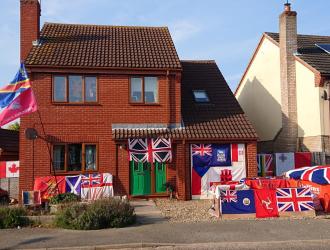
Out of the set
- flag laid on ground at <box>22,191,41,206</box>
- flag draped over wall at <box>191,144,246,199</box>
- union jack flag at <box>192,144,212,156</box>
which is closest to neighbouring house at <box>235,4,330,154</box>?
flag draped over wall at <box>191,144,246,199</box>

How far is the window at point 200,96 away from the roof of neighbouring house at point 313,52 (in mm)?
4979

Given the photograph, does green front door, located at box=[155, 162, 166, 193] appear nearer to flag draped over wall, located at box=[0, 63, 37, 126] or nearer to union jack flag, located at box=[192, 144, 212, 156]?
union jack flag, located at box=[192, 144, 212, 156]

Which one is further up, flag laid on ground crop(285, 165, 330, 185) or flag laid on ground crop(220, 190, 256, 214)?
flag laid on ground crop(285, 165, 330, 185)

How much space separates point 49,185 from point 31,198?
2026 mm

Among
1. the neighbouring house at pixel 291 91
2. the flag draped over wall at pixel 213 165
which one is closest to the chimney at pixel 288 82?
the neighbouring house at pixel 291 91

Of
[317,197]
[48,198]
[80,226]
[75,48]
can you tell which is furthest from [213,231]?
[75,48]

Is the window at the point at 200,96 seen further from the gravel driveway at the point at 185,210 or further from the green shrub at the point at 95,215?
the green shrub at the point at 95,215

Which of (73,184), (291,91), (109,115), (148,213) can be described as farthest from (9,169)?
(291,91)

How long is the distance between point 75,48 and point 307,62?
419 inches

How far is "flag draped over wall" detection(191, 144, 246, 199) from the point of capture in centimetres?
1862

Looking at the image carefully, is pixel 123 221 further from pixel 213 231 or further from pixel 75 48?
pixel 75 48

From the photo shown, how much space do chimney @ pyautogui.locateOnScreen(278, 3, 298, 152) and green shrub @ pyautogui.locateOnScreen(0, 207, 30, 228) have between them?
1341 cm

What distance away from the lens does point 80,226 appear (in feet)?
39.9

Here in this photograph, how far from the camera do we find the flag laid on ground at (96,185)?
17.5 meters
